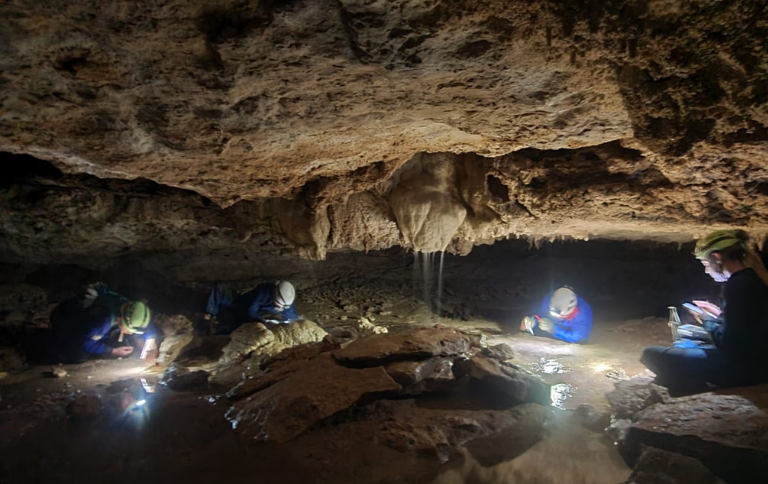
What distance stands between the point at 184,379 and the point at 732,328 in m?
5.36

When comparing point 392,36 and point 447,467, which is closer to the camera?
point 392,36

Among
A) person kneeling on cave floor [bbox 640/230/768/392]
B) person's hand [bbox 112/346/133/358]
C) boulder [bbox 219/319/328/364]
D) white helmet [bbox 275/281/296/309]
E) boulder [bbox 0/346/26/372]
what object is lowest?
boulder [bbox 0/346/26/372]

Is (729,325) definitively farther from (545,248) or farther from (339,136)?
(545,248)

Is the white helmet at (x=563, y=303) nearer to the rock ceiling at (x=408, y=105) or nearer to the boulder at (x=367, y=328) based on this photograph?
the rock ceiling at (x=408, y=105)

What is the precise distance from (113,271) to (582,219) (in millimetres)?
8540

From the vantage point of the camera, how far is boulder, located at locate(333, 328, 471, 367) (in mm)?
4676

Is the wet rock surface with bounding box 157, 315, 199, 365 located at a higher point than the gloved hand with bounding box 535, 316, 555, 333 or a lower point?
lower

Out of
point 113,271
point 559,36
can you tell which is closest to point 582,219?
point 559,36

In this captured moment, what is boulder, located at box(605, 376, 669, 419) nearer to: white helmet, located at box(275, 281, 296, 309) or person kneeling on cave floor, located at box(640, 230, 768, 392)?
person kneeling on cave floor, located at box(640, 230, 768, 392)

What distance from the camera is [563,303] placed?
252 inches

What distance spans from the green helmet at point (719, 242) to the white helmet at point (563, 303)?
100 inches

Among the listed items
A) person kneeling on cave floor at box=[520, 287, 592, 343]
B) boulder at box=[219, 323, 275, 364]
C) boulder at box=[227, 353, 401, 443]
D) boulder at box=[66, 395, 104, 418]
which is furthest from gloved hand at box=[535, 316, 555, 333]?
boulder at box=[66, 395, 104, 418]

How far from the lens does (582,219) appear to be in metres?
5.11

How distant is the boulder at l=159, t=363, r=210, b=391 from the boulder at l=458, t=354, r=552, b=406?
10.1 ft
